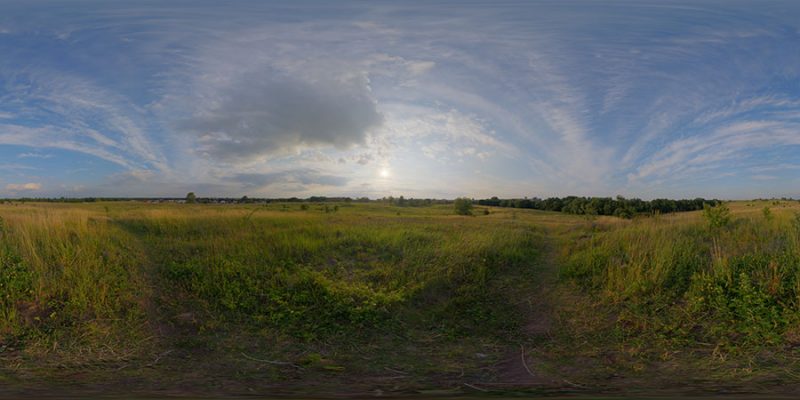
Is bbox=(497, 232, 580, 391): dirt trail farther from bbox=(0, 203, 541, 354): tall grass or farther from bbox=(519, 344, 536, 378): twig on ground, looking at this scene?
bbox=(0, 203, 541, 354): tall grass

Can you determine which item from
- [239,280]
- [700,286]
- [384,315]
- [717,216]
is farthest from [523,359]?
[717,216]

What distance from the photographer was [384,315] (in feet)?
19.6

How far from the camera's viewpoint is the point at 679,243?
8320 millimetres

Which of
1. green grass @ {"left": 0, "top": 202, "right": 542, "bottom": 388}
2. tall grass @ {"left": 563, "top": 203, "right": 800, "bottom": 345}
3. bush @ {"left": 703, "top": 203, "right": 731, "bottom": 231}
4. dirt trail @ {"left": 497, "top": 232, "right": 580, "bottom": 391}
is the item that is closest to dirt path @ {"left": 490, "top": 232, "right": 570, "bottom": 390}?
dirt trail @ {"left": 497, "top": 232, "right": 580, "bottom": 391}

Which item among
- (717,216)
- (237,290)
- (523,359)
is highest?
(717,216)

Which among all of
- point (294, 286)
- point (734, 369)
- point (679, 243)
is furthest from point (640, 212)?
point (294, 286)

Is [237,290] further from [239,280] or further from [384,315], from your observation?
[384,315]

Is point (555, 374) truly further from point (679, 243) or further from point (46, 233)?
point (46, 233)

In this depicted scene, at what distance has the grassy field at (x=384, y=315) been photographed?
13.8 ft

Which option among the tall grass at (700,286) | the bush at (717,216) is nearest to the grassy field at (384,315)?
the tall grass at (700,286)

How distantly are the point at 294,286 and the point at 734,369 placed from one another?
597 centimetres

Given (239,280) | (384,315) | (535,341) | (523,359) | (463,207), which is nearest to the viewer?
(523,359)

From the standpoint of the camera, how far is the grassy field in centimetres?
420

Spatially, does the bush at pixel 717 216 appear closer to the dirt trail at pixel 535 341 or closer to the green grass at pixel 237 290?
the green grass at pixel 237 290
